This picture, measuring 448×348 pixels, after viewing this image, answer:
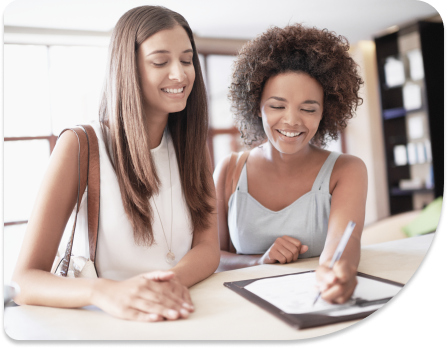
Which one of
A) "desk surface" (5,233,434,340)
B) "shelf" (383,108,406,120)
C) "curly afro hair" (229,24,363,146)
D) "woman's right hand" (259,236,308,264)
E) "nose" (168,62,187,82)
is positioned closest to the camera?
"desk surface" (5,233,434,340)

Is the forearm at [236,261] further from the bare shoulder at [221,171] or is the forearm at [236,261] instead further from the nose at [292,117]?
the nose at [292,117]

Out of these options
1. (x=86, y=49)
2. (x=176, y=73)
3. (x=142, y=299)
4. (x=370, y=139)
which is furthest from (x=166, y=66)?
(x=370, y=139)

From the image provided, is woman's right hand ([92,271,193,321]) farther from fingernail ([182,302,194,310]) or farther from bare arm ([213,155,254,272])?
bare arm ([213,155,254,272])

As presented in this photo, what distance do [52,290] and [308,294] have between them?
1.17 feet

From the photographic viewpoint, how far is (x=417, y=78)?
4.26 feet

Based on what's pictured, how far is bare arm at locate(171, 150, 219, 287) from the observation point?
2.06 feet

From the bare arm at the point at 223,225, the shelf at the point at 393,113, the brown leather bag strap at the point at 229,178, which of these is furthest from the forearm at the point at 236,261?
the shelf at the point at 393,113

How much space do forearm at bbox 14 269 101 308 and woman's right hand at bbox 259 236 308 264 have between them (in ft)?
1.25

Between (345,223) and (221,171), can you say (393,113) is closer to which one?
(221,171)

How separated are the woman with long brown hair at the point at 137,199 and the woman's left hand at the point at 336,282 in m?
0.18

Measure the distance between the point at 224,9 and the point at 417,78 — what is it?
3.09 feet

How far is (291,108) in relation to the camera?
0.83 m

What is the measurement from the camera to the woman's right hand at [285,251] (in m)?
0.76

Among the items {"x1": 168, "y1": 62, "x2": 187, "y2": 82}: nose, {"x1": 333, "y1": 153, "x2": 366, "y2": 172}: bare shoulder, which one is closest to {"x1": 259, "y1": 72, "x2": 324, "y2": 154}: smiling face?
{"x1": 333, "y1": 153, "x2": 366, "y2": 172}: bare shoulder
